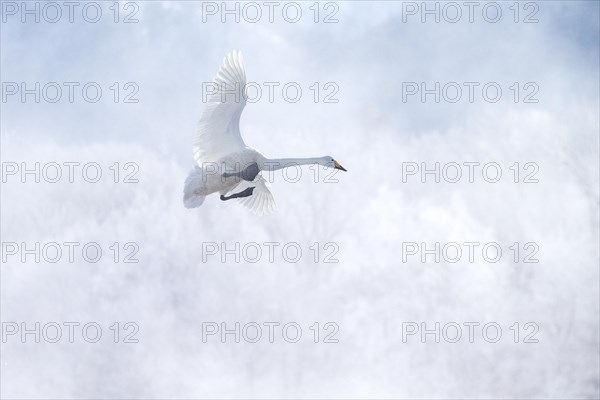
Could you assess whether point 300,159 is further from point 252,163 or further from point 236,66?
point 236,66

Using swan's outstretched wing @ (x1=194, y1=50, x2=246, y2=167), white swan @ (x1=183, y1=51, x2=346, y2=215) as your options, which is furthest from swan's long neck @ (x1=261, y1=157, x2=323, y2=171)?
swan's outstretched wing @ (x1=194, y1=50, x2=246, y2=167)

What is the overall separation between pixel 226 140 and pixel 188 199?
3.20m

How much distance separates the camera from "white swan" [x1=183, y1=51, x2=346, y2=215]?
4803 cm

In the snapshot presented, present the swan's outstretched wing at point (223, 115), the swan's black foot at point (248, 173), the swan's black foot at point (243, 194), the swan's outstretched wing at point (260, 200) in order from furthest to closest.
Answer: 1. the swan's outstretched wing at point (260, 200)
2. the swan's black foot at point (243, 194)
3. the swan's black foot at point (248, 173)
4. the swan's outstretched wing at point (223, 115)

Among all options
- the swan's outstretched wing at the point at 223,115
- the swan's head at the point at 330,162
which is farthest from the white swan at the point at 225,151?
the swan's head at the point at 330,162

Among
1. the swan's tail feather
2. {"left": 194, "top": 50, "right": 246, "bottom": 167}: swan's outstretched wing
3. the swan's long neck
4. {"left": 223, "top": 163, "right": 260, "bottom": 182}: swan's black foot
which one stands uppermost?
{"left": 194, "top": 50, "right": 246, "bottom": 167}: swan's outstretched wing

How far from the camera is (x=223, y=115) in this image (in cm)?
4856

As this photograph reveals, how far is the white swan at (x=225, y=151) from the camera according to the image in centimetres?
4803

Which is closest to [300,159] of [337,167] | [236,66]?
[337,167]

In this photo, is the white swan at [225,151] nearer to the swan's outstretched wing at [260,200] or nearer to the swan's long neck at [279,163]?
the swan's long neck at [279,163]

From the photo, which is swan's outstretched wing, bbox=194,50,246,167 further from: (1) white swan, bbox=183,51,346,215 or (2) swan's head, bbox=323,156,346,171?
(2) swan's head, bbox=323,156,346,171

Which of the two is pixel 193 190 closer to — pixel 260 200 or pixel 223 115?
pixel 223 115

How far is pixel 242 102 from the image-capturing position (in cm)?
4841

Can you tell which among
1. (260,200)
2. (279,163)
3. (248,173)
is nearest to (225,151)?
(248,173)
